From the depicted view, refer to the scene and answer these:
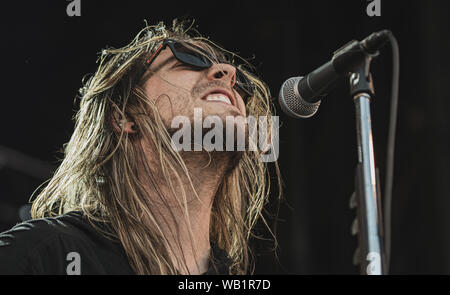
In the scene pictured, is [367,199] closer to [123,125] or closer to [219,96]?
[219,96]

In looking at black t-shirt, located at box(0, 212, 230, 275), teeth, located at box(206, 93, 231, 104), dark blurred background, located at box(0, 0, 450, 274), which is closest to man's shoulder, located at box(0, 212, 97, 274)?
black t-shirt, located at box(0, 212, 230, 275)

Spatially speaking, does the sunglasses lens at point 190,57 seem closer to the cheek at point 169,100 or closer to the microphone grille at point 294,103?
the cheek at point 169,100

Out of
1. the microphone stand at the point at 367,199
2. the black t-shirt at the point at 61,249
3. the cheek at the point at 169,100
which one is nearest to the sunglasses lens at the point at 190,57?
the cheek at the point at 169,100

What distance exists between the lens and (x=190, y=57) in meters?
2.02

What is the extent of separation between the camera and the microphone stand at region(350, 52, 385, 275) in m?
1.17

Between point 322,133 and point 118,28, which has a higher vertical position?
point 118,28

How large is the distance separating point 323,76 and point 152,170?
0.83 meters

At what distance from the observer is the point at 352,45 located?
134 centimetres

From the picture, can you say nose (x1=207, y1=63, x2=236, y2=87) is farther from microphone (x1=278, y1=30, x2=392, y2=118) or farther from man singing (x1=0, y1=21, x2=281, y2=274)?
microphone (x1=278, y1=30, x2=392, y2=118)

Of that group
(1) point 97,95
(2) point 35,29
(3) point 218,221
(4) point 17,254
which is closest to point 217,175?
(3) point 218,221

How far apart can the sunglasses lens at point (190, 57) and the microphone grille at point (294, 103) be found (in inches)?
23.3

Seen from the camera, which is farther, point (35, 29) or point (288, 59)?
point (288, 59)
